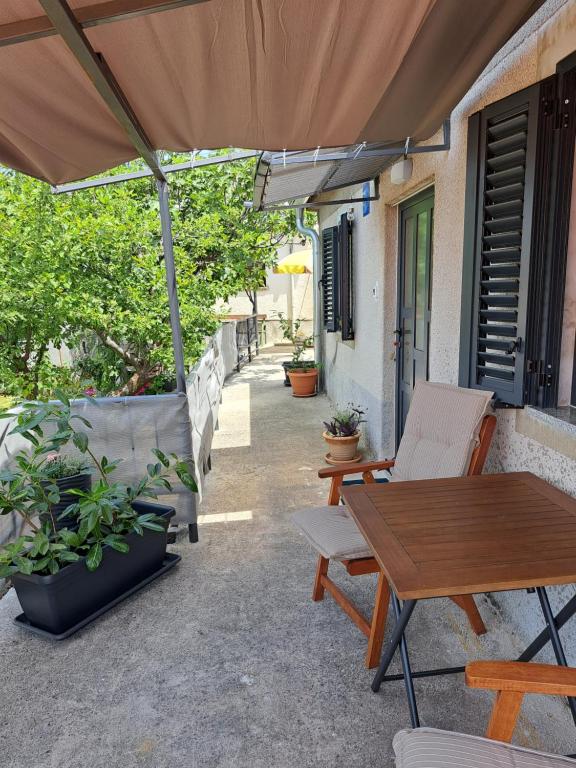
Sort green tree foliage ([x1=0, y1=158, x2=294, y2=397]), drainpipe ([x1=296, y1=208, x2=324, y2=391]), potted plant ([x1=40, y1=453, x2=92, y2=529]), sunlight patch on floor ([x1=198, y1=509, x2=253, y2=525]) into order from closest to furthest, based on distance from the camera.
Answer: potted plant ([x1=40, y1=453, x2=92, y2=529]) → sunlight patch on floor ([x1=198, y1=509, x2=253, y2=525]) → green tree foliage ([x1=0, y1=158, x2=294, y2=397]) → drainpipe ([x1=296, y1=208, x2=324, y2=391])

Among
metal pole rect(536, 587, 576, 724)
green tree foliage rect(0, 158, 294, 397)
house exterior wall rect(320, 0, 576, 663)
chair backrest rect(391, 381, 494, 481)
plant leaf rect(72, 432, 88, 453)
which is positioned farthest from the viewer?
green tree foliage rect(0, 158, 294, 397)

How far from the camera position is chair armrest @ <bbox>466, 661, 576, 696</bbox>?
109 centimetres

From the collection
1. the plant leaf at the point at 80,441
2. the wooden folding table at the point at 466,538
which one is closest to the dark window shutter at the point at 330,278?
the plant leaf at the point at 80,441

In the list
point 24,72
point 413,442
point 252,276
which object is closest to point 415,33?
point 24,72

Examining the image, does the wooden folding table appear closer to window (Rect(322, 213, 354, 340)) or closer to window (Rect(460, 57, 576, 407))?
window (Rect(460, 57, 576, 407))

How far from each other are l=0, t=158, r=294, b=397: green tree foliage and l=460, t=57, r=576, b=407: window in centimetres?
334

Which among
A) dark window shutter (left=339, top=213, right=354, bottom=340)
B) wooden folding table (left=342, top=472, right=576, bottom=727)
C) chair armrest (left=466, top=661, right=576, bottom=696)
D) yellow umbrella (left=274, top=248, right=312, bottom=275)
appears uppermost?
yellow umbrella (left=274, top=248, right=312, bottom=275)

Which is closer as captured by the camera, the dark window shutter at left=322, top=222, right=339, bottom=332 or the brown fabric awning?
the brown fabric awning

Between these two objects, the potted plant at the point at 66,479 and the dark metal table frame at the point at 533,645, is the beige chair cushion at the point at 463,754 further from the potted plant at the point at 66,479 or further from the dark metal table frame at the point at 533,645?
the potted plant at the point at 66,479

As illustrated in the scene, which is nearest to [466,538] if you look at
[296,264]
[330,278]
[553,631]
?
[553,631]

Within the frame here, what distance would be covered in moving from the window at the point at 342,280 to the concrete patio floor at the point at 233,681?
9.57ft

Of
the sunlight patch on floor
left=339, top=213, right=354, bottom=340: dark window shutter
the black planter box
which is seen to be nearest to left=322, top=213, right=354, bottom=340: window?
Answer: left=339, top=213, right=354, bottom=340: dark window shutter

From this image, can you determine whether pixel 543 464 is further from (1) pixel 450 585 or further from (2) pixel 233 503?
(2) pixel 233 503

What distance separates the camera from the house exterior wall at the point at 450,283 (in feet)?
6.14
